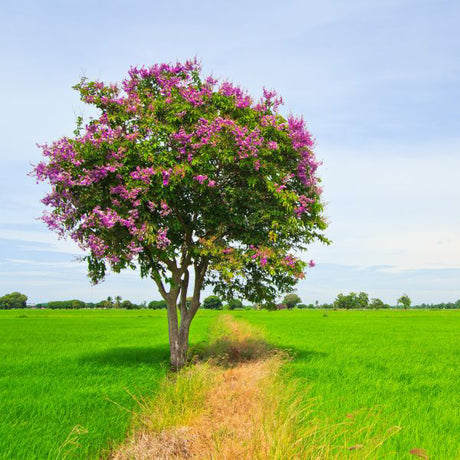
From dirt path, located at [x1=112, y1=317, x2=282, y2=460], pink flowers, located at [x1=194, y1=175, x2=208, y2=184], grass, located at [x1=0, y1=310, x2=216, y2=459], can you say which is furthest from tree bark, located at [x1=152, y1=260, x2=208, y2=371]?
dirt path, located at [x1=112, y1=317, x2=282, y2=460]

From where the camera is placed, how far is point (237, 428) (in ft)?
25.7

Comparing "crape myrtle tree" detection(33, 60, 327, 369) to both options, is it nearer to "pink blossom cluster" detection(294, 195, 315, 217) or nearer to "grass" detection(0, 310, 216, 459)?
"pink blossom cluster" detection(294, 195, 315, 217)

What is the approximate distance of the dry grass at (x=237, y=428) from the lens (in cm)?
677

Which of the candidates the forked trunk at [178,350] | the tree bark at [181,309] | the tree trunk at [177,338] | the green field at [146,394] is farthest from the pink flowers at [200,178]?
the forked trunk at [178,350]

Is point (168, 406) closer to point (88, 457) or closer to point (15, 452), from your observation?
point (88, 457)

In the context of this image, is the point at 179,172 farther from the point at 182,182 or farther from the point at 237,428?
the point at 237,428

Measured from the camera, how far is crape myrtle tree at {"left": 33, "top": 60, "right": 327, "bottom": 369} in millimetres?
16359

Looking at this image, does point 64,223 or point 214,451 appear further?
point 64,223

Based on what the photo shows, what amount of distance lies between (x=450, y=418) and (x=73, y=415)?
34.0 feet

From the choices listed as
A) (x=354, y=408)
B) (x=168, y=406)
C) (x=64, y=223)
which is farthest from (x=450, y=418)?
(x=64, y=223)

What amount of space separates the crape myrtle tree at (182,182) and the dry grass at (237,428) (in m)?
6.17

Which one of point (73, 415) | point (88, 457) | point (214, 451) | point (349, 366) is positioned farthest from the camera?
point (349, 366)

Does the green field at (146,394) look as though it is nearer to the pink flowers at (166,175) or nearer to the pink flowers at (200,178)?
the pink flowers at (166,175)

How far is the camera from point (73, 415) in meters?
10.9
